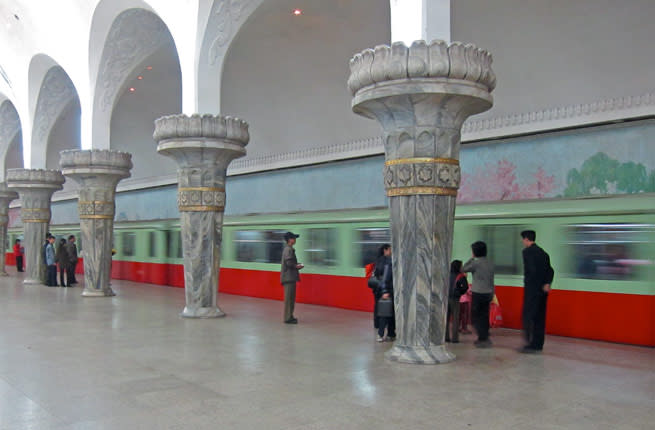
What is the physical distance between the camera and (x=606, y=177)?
10.9m

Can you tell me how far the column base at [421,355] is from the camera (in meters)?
6.66

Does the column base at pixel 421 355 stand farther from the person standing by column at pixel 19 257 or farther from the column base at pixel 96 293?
the person standing by column at pixel 19 257

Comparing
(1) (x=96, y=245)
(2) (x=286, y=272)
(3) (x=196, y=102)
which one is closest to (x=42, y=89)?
(1) (x=96, y=245)

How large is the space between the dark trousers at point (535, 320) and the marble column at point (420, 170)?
1.13m

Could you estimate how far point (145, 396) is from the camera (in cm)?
531

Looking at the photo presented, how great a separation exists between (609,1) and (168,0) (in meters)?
7.95

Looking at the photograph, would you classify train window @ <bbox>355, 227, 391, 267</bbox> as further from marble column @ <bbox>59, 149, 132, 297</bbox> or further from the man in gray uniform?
marble column @ <bbox>59, 149, 132, 297</bbox>

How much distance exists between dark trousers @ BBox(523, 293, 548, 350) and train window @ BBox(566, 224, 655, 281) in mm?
1214

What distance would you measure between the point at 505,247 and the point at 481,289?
1.50 m

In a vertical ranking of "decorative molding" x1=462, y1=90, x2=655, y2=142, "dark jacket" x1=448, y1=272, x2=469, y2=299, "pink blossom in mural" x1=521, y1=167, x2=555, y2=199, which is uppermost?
"decorative molding" x1=462, y1=90, x2=655, y2=142

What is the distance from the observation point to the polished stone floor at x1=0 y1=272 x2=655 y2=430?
4668 mm

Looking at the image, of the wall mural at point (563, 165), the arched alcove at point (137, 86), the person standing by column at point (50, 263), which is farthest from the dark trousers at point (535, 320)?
the person standing by column at point (50, 263)

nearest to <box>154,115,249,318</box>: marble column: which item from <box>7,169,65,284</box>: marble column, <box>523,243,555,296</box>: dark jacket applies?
<box>523,243,555,296</box>: dark jacket

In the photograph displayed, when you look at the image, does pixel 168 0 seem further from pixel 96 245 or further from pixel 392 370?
pixel 392 370
